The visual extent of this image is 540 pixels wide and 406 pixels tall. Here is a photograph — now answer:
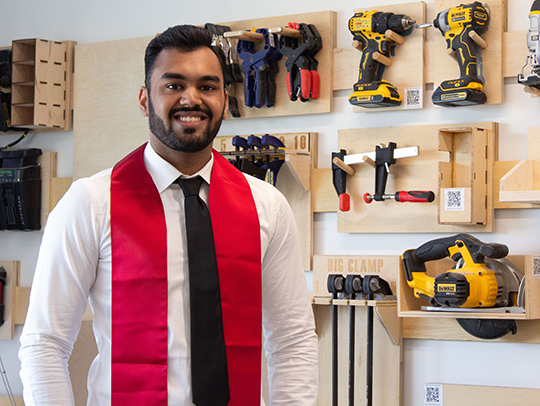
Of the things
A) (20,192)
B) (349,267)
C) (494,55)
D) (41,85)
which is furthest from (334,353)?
(41,85)

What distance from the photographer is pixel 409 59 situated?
3443mm

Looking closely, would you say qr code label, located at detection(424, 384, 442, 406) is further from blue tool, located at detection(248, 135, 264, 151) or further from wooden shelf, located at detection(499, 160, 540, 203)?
blue tool, located at detection(248, 135, 264, 151)

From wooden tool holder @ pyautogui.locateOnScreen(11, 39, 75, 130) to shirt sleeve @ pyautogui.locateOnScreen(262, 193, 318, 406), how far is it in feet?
8.69

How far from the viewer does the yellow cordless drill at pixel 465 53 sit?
3.16m

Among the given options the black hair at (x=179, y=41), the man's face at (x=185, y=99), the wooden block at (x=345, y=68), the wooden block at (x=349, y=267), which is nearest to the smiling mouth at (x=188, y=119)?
the man's face at (x=185, y=99)

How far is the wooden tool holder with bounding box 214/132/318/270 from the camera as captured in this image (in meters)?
3.60

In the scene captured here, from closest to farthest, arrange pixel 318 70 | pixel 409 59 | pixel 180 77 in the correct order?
pixel 180 77 → pixel 409 59 → pixel 318 70

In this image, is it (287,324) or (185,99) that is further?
(287,324)

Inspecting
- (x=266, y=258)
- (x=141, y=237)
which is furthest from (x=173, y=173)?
(x=266, y=258)

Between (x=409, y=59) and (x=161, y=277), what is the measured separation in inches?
83.8

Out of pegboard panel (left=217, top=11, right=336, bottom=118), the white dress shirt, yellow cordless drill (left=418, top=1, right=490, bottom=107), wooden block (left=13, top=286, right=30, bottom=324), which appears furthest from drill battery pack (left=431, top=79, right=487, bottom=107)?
wooden block (left=13, top=286, right=30, bottom=324)

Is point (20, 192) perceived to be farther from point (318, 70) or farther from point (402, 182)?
point (402, 182)

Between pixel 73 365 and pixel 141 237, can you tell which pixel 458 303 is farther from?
pixel 73 365

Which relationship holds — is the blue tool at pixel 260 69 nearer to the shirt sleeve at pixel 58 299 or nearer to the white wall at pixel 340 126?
the white wall at pixel 340 126
